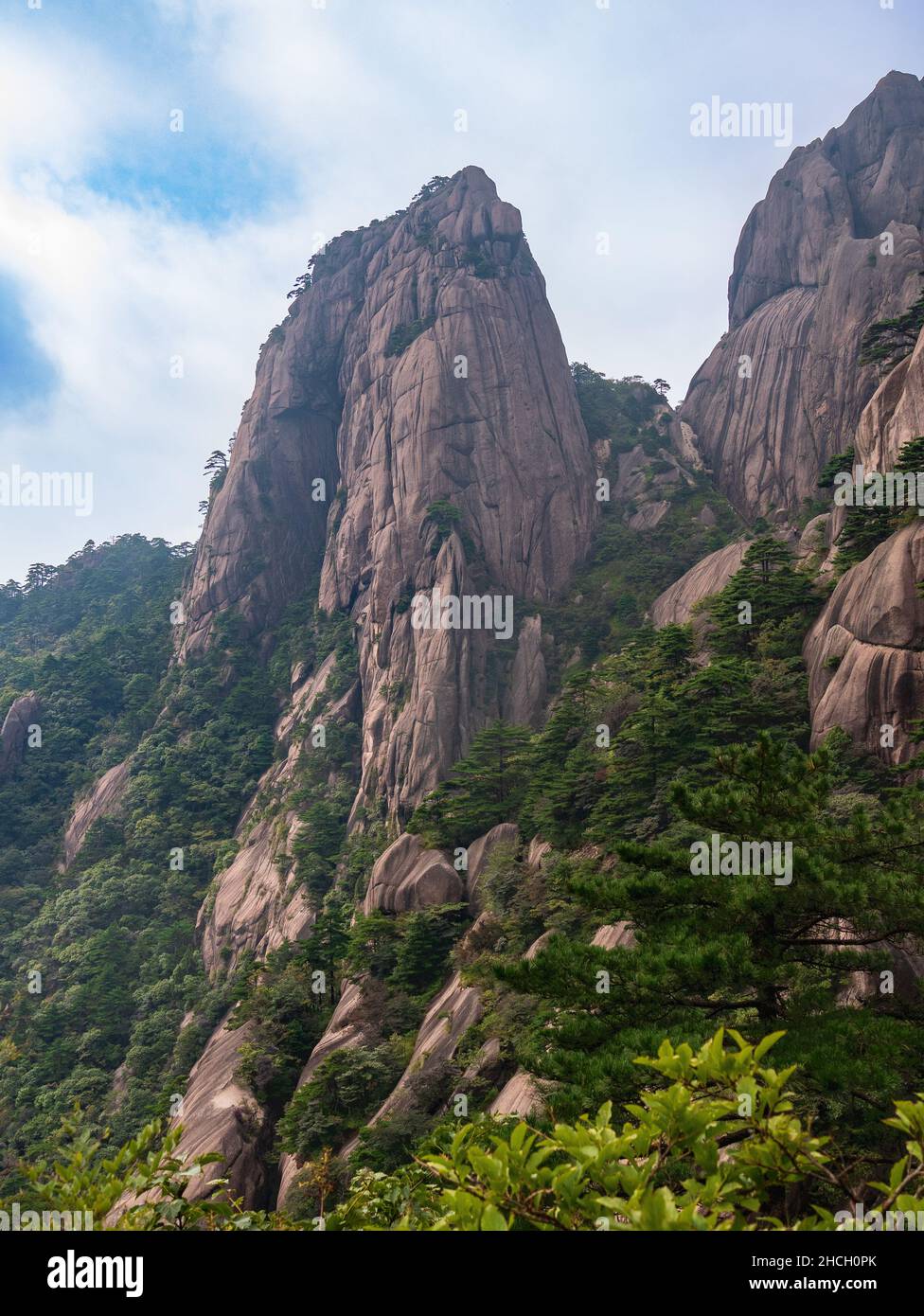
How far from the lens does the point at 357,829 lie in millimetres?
35719

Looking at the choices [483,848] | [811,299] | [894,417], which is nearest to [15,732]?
[483,848]

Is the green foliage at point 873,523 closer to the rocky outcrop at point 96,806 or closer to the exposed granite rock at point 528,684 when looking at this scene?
the exposed granite rock at point 528,684

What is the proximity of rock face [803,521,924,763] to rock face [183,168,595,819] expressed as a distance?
19.5 meters

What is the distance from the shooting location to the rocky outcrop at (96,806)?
45.0 m

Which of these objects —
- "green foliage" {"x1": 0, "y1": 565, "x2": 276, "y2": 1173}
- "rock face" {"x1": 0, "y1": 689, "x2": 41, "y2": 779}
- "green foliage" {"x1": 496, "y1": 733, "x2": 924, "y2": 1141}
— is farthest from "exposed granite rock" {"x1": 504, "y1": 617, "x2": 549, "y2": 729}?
"rock face" {"x1": 0, "y1": 689, "x2": 41, "y2": 779}

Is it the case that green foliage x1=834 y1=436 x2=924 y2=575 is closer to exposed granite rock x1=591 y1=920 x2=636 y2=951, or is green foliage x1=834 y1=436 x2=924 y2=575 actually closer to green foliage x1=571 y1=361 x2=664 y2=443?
exposed granite rock x1=591 y1=920 x2=636 y2=951

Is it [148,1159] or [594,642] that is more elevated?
[594,642]

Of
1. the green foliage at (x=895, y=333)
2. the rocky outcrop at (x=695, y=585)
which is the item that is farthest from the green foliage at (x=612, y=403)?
the green foliage at (x=895, y=333)

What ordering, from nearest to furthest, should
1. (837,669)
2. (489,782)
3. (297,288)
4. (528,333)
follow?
1. (837,669)
2. (489,782)
3. (528,333)
4. (297,288)

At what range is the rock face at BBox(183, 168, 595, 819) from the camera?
1532 inches

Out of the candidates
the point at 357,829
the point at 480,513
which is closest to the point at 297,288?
the point at 480,513

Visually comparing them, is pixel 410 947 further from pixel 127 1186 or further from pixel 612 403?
pixel 612 403
